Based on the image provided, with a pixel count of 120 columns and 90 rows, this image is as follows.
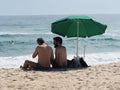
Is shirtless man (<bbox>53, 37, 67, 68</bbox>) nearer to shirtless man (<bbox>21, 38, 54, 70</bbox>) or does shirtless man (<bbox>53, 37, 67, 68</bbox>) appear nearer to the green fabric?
shirtless man (<bbox>21, 38, 54, 70</bbox>)

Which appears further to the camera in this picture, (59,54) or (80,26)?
(80,26)

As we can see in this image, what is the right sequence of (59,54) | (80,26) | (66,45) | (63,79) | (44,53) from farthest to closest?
(66,45) < (80,26) < (59,54) < (44,53) < (63,79)

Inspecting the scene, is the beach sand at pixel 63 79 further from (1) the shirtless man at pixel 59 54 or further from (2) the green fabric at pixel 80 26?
(2) the green fabric at pixel 80 26

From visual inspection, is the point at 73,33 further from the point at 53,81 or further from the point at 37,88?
the point at 37,88

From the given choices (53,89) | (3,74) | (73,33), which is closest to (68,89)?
(53,89)

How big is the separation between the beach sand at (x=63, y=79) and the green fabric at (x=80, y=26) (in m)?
1.02

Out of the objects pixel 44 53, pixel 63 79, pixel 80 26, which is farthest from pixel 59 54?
pixel 63 79

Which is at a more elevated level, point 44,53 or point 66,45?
point 44,53

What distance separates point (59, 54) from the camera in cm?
878

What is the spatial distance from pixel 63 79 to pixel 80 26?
2.10 metres

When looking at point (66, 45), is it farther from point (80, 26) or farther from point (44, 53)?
point (44, 53)

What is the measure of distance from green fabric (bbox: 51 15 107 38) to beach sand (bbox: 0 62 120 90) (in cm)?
102

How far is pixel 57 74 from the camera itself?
8117 mm

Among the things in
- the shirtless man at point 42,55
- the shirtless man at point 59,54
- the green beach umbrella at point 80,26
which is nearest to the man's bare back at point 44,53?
the shirtless man at point 42,55
